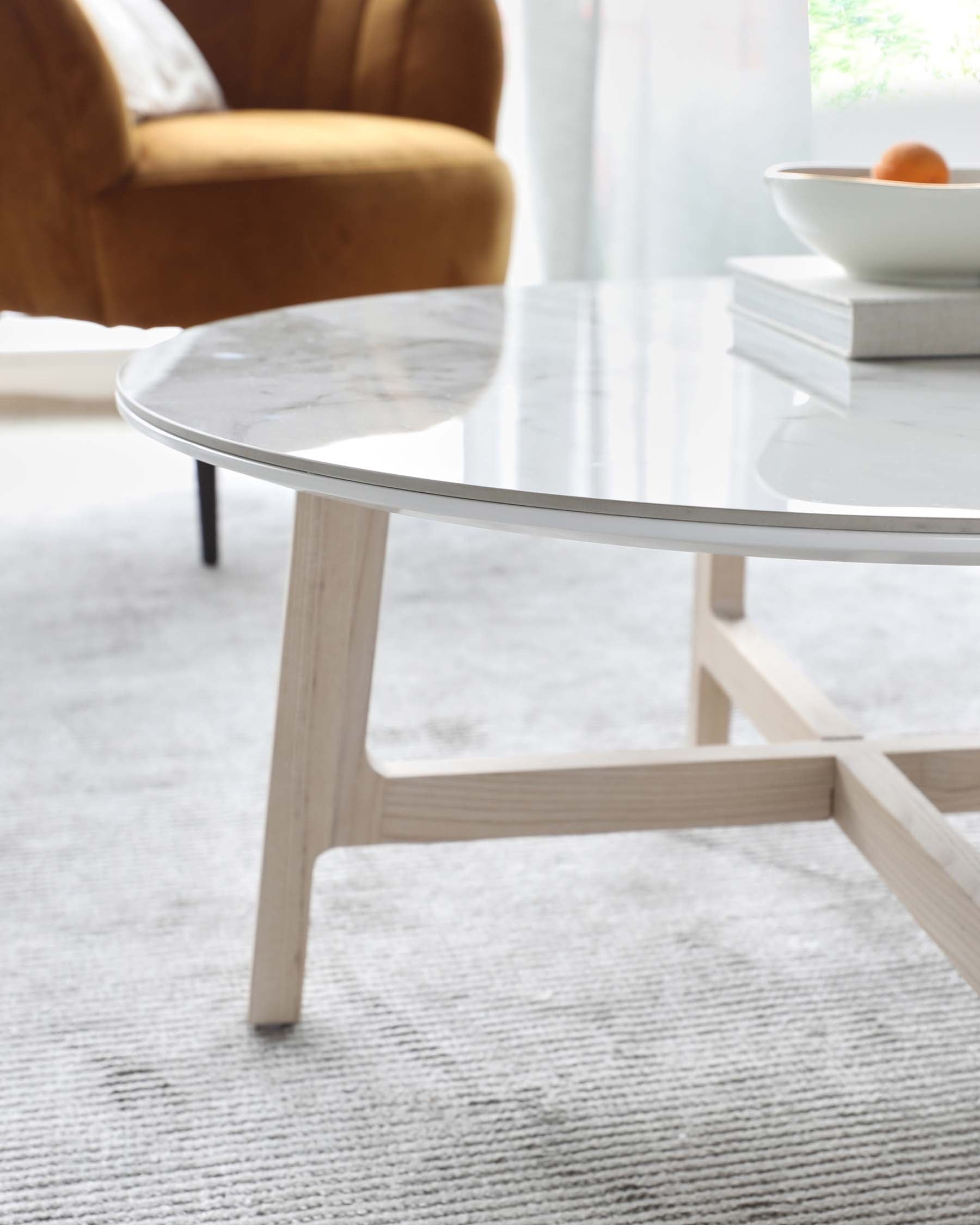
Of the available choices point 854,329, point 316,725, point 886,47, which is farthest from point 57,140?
point 854,329

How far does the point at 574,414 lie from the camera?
23.2 inches

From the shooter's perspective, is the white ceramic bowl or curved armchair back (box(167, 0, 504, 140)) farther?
curved armchair back (box(167, 0, 504, 140))

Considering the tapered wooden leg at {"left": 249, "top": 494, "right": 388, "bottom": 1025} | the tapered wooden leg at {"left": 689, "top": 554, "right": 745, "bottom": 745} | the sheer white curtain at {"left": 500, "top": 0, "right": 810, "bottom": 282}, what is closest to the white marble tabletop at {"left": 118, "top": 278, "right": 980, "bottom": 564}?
the tapered wooden leg at {"left": 249, "top": 494, "right": 388, "bottom": 1025}

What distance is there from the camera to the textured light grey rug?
2.28ft

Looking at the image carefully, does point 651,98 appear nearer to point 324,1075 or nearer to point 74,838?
point 74,838

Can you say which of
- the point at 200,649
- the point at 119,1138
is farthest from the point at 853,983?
the point at 200,649

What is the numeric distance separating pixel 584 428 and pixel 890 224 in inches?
10.0

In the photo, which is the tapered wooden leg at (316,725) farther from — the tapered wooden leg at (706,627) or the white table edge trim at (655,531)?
the tapered wooden leg at (706,627)

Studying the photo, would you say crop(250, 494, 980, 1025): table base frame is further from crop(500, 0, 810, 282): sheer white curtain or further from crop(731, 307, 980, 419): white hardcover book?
crop(500, 0, 810, 282): sheer white curtain

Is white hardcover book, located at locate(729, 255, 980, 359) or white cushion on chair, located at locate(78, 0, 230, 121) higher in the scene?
white cushion on chair, located at locate(78, 0, 230, 121)

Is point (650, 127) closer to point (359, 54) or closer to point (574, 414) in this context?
point (359, 54)

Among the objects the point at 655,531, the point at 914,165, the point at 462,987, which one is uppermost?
the point at 914,165

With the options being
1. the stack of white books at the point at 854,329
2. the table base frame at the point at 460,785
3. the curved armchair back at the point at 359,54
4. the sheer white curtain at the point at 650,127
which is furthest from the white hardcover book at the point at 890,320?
the sheer white curtain at the point at 650,127

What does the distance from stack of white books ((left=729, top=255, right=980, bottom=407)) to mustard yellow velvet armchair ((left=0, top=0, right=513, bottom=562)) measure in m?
0.87
